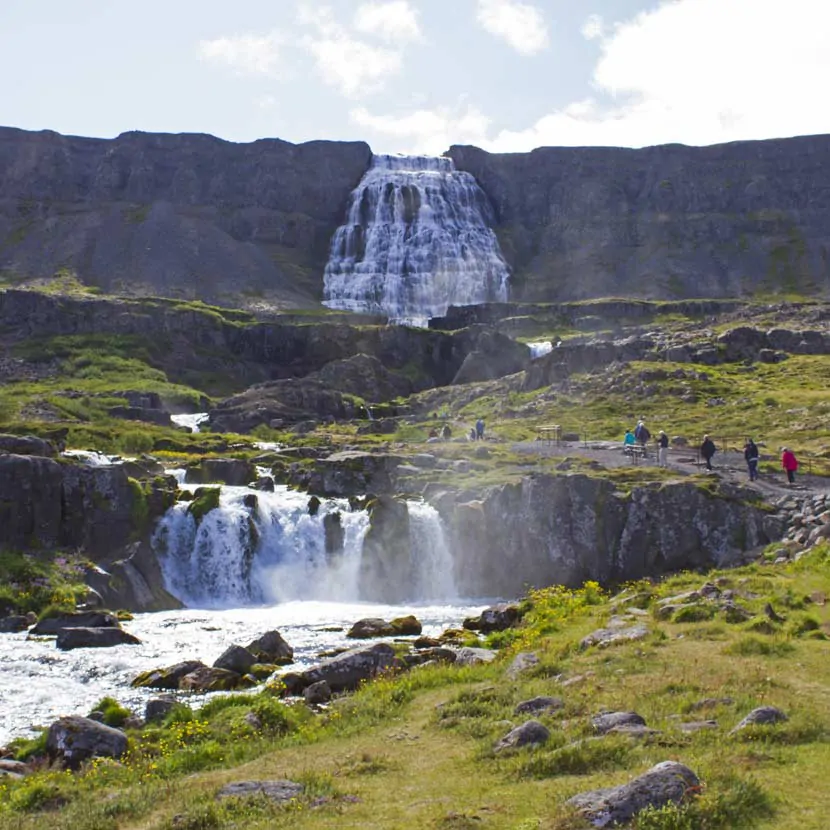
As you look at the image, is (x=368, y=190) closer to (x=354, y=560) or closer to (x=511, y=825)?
(x=354, y=560)

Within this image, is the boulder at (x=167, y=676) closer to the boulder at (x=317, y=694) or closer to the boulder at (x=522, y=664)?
the boulder at (x=317, y=694)

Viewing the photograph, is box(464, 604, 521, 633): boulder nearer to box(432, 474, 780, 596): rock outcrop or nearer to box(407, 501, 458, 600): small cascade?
box(432, 474, 780, 596): rock outcrop

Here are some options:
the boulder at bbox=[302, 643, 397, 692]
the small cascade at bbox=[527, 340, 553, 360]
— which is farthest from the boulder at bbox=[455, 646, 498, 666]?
the small cascade at bbox=[527, 340, 553, 360]

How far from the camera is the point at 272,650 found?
31.3 meters

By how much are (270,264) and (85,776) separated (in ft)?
510

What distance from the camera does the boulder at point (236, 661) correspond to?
2844 centimetres

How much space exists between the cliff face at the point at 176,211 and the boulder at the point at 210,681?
128m

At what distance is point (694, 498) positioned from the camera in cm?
4538

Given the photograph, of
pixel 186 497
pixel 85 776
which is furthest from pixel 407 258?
pixel 85 776

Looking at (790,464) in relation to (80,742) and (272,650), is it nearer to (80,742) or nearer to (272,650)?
(272,650)

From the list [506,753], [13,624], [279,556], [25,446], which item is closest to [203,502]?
[279,556]

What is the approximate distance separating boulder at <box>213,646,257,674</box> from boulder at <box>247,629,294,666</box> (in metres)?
1.66

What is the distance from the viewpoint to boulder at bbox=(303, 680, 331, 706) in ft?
76.2

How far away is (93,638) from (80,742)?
15.5 m
